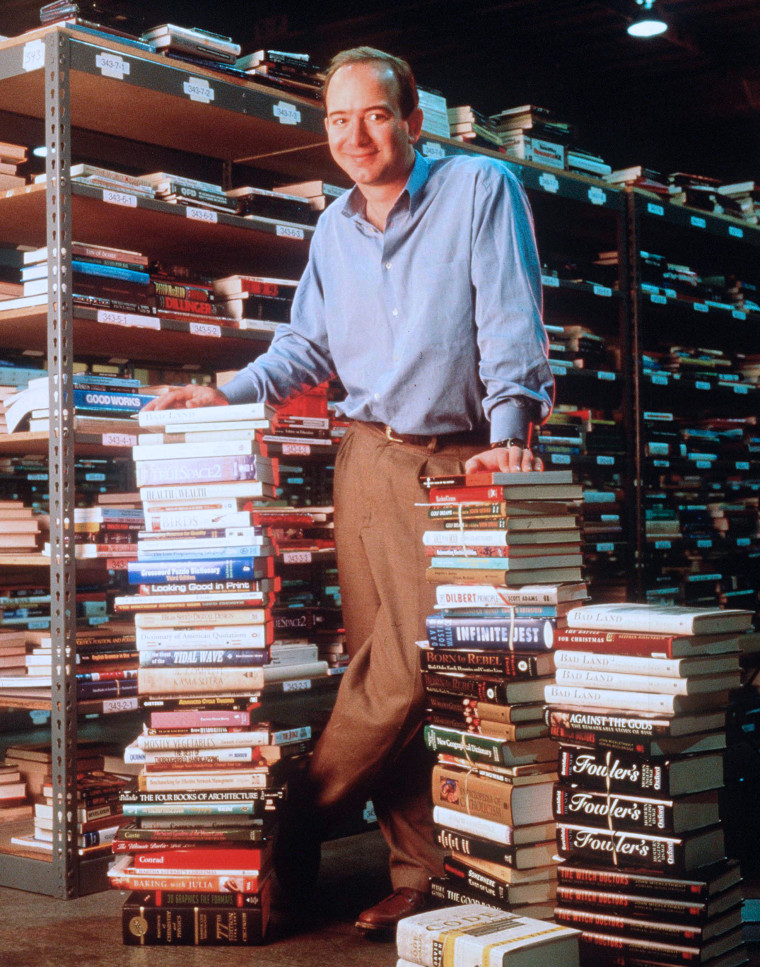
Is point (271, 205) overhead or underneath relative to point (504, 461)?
overhead

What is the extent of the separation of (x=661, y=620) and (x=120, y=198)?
2.00m

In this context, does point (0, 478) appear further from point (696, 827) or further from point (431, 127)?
point (696, 827)

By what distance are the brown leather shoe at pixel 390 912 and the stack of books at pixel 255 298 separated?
187 cm

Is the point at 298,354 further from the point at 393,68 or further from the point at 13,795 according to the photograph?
the point at 13,795

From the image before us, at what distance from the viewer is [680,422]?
6.39m

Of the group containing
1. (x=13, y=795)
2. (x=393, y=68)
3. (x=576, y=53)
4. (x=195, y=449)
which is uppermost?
(x=576, y=53)

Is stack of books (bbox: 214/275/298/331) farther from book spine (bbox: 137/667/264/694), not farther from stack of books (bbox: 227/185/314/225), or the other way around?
book spine (bbox: 137/667/264/694)

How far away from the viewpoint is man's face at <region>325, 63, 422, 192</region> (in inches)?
102

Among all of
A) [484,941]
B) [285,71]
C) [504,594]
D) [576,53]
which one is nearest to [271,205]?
[285,71]

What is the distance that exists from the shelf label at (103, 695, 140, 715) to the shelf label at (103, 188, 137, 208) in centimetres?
140

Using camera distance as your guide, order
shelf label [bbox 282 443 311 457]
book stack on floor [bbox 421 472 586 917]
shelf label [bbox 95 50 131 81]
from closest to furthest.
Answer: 1. book stack on floor [bbox 421 472 586 917]
2. shelf label [bbox 95 50 131 81]
3. shelf label [bbox 282 443 311 457]

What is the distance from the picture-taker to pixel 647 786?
2064 millimetres

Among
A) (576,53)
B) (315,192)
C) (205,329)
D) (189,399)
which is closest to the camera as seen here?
(189,399)

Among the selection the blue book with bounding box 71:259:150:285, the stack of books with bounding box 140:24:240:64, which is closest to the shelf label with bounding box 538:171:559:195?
Answer: the stack of books with bounding box 140:24:240:64
